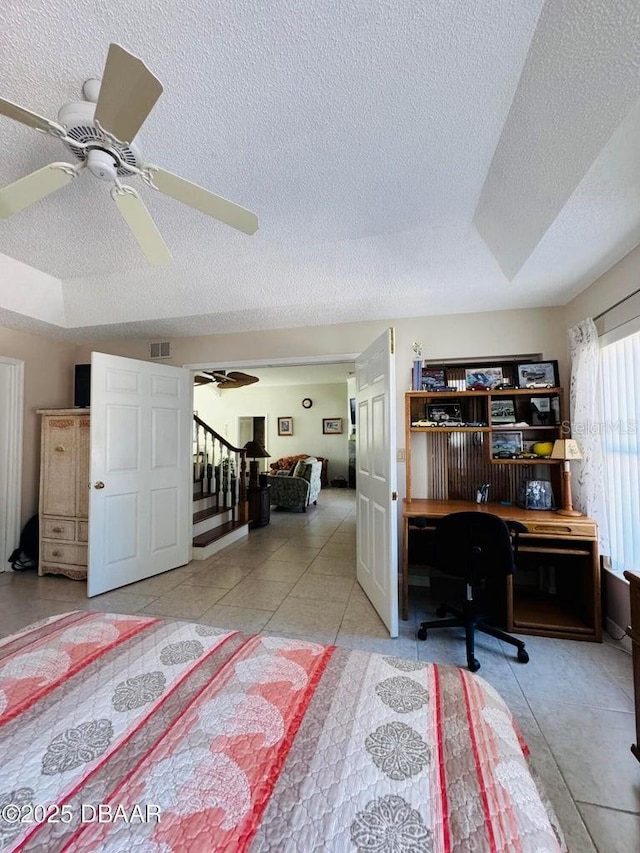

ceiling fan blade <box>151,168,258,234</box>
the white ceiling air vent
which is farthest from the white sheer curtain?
the white ceiling air vent

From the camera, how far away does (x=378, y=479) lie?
271cm

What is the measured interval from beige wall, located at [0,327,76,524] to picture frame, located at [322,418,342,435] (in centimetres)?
612

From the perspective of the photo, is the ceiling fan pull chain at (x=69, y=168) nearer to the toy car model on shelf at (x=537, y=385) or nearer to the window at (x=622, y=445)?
the window at (x=622, y=445)

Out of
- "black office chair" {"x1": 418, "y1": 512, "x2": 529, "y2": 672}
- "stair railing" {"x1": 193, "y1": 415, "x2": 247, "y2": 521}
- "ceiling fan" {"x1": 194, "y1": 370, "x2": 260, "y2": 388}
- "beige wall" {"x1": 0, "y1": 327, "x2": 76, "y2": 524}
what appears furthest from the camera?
"ceiling fan" {"x1": 194, "y1": 370, "x2": 260, "y2": 388}

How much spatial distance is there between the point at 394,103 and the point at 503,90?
1.46 feet

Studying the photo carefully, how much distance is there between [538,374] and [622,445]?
0.89 meters

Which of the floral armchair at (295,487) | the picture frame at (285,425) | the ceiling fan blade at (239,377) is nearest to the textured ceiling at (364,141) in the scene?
the ceiling fan blade at (239,377)

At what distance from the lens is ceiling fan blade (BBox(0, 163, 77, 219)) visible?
4.65 feet

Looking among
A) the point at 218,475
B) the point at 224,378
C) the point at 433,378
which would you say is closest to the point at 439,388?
the point at 433,378

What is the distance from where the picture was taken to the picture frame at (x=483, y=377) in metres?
3.07

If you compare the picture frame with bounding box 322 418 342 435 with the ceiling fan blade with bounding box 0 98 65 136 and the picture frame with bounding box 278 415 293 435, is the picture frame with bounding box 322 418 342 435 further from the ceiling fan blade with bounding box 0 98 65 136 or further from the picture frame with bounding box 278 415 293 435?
the ceiling fan blade with bounding box 0 98 65 136

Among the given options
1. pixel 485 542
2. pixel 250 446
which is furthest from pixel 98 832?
pixel 250 446

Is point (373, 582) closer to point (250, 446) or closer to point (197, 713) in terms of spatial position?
point (197, 713)

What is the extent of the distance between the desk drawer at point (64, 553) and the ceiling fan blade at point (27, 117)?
342 cm
